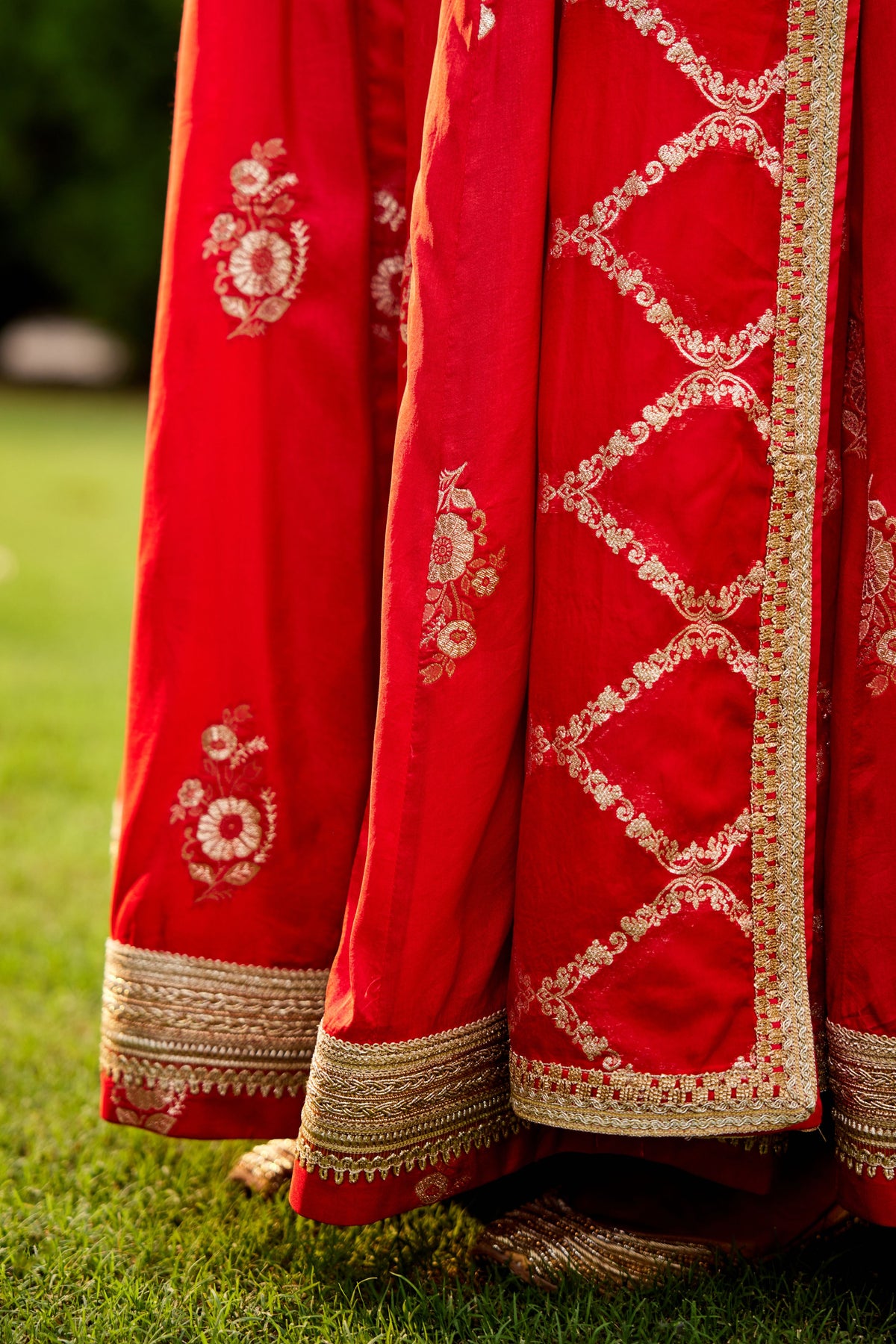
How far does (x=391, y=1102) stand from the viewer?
1.09m

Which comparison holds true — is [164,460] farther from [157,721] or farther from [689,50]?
[689,50]

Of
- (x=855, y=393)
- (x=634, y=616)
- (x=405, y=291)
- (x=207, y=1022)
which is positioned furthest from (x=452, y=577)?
(x=207, y=1022)

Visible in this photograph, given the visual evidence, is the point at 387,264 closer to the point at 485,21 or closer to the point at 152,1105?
the point at 485,21

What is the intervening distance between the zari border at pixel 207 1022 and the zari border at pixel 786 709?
273mm

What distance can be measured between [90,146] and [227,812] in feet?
59.0

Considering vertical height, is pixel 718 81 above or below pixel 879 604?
above

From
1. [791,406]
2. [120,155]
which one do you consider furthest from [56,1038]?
[120,155]

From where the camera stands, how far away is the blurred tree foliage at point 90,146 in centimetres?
1681

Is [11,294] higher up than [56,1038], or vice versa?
[11,294]

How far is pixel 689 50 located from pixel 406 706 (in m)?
0.56

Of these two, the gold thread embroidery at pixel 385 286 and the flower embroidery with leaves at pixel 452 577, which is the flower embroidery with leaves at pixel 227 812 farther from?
the gold thread embroidery at pixel 385 286

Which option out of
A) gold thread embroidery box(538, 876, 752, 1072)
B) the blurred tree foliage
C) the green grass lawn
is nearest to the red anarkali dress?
gold thread embroidery box(538, 876, 752, 1072)

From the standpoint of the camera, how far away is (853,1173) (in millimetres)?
1069

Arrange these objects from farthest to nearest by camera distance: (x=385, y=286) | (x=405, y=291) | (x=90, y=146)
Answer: (x=90, y=146) < (x=385, y=286) < (x=405, y=291)
